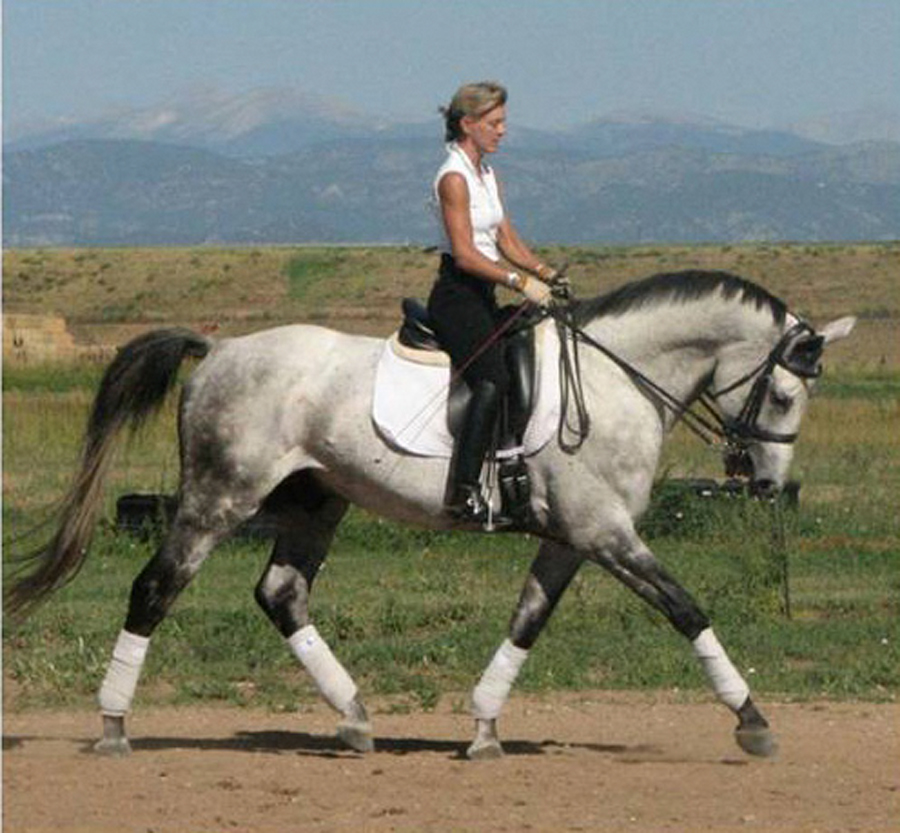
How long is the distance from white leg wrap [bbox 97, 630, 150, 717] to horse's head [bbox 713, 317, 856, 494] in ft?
9.29

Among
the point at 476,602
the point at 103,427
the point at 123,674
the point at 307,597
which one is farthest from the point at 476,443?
the point at 476,602

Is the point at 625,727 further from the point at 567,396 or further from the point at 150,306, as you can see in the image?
the point at 150,306

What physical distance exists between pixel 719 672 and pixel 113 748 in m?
2.72

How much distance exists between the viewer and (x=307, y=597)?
12836 mm

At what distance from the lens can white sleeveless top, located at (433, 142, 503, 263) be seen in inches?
474

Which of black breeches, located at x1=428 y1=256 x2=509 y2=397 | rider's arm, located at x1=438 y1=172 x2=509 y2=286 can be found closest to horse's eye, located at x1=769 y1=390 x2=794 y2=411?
black breeches, located at x1=428 y1=256 x2=509 y2=397

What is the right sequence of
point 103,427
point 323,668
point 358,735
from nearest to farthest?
point 358,735 → point 323,668 → point 103,427

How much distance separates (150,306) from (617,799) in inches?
3170

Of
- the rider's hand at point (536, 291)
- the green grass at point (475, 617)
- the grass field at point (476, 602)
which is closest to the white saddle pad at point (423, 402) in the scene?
the rider's hand at point (536, 291)

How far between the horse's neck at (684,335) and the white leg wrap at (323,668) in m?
1.91

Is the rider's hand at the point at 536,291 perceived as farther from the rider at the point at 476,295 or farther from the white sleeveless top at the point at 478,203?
the white sleeveless top at the point at 478,203

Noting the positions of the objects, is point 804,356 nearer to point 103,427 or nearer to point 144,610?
point 144,610

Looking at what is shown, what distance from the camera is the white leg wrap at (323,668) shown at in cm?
1274

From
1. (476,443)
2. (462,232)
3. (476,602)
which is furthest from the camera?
(476,602)
